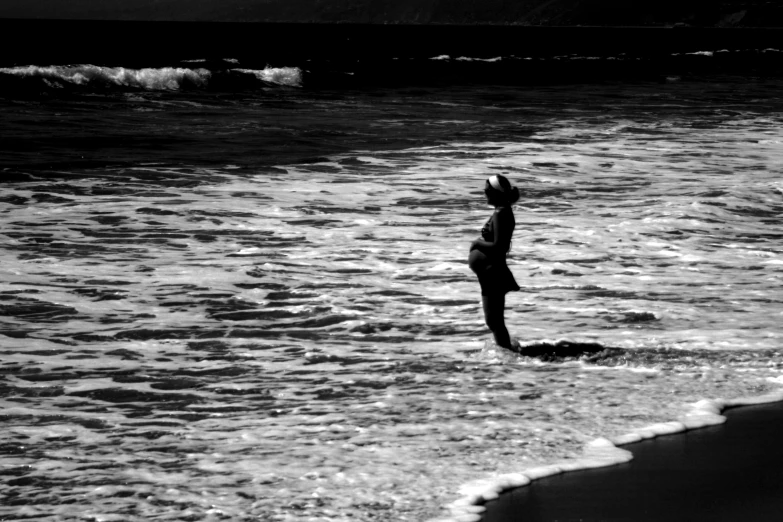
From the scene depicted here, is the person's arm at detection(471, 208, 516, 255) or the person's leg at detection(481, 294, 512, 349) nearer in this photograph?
the person's arm at detection(471, 208, 516, 255)

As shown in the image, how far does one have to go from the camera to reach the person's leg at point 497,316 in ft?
21.9

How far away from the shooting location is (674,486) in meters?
4.82

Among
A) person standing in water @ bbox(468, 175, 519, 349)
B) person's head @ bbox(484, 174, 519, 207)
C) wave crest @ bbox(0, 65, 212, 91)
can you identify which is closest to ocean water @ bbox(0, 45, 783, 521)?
person standing in water @ bbox(468, 175, 519, 349)

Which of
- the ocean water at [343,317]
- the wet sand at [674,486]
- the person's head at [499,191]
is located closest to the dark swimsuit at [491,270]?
the person's head at [499,191]

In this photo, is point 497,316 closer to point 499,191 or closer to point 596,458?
point 499,191

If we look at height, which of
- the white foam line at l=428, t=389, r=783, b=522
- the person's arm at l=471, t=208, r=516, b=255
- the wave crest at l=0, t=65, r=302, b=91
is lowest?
the white foam line at l=428, t=389, r=783, b=522

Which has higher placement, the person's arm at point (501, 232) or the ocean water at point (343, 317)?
the person's arm at point (501, 232)

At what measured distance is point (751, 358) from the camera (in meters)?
7.00

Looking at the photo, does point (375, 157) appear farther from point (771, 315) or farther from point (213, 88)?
point (213, 88)

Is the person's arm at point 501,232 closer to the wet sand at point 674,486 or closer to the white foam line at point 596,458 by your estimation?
the white foam line at point 596,458

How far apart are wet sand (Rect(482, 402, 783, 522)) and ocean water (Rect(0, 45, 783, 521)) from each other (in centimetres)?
31

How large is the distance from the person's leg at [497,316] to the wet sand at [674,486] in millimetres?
1543

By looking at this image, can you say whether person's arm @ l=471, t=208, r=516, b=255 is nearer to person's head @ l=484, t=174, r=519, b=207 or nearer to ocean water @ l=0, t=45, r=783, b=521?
person's head @ l=484, t=174, r=519, b=207

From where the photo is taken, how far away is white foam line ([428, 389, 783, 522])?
15.4 feet
